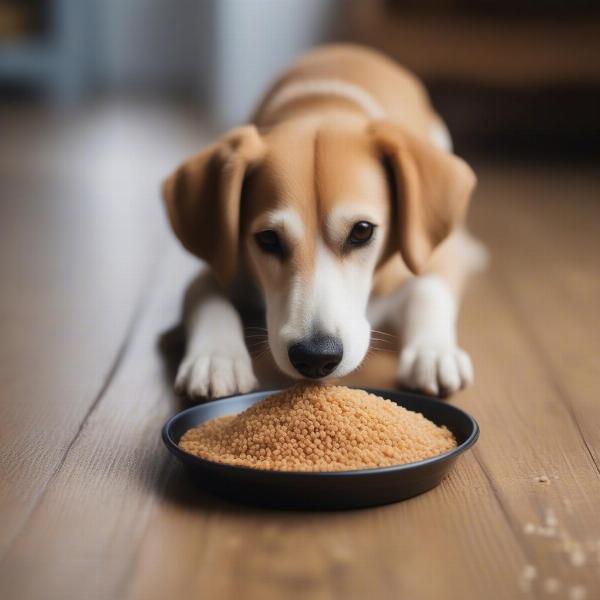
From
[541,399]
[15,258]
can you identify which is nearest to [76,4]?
[15,258]

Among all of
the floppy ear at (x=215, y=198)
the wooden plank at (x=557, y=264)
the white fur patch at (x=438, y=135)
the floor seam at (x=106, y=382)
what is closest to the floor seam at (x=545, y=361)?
the wooden plank at (x=557, y=264)

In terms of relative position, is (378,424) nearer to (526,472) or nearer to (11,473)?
(526,472)

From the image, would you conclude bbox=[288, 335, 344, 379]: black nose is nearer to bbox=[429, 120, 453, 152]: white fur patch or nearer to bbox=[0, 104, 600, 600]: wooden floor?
bbox=[0, 104, 600, 600]: wooden floor

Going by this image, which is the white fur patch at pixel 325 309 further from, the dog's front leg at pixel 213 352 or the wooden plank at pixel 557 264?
the wooden plank at pixel 557 264

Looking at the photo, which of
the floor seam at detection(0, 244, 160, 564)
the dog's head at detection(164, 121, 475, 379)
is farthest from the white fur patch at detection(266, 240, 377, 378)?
the floor seam at detection(0, 244, 160, 564)

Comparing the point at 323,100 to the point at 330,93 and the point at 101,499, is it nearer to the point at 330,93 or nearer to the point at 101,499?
the point at 330,93
